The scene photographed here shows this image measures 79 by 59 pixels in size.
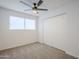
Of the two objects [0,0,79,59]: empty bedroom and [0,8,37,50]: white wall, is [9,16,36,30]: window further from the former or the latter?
[0,8,37,50]: white wall

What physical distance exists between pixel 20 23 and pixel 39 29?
1.93m

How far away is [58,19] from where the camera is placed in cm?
409

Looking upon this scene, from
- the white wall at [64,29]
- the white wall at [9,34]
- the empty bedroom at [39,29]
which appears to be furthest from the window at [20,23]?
the white wall at [64,29]

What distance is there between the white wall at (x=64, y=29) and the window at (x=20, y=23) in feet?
3.94

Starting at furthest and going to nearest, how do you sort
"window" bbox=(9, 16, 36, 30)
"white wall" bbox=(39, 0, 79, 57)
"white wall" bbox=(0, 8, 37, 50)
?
"window" bbox=(9, 16, 36, 30) → "white wall" bbox=(0, 8, 37, 50) → "white wall" bbox=(39, 0, 79, 57)

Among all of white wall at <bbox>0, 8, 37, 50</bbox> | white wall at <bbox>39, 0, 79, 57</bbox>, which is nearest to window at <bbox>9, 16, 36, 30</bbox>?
white wall at <bbox>0, 8, 37, 50</bbox>

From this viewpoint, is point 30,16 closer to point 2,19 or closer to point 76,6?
point 2,19

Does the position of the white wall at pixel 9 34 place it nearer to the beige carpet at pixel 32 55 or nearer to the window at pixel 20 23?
the window at pixel 20 23

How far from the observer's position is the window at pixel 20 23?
170 inches

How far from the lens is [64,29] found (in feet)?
11.7

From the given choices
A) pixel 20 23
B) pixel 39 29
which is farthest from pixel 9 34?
pixel 39 29

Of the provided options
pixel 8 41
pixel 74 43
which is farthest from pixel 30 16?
pixel 74 43

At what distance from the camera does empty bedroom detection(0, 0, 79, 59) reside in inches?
116

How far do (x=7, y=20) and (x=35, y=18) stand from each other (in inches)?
106
